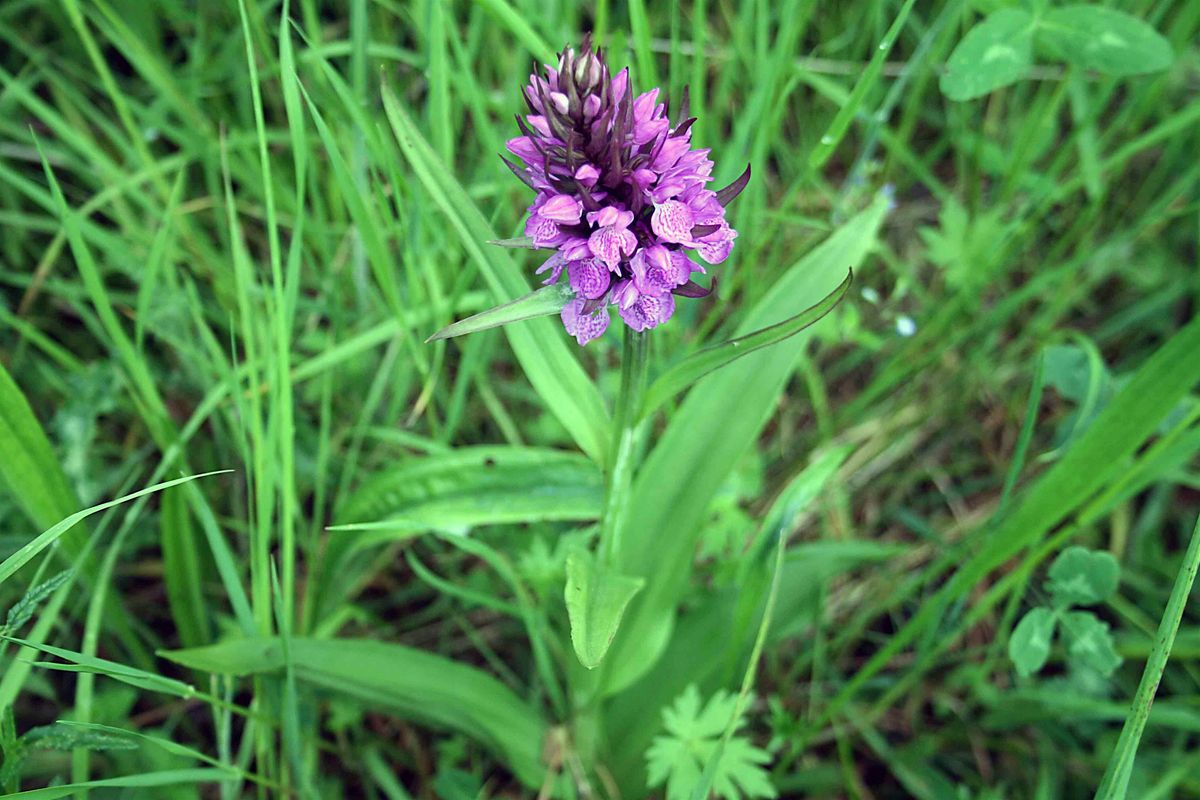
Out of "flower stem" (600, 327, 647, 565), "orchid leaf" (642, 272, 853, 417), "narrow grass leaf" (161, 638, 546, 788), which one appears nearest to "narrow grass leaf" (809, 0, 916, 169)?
"orchid leaf" (642, 272, 853, 417)

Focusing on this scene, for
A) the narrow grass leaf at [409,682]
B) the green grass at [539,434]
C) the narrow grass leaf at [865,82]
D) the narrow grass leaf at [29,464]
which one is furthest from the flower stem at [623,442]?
the narrow grass leaf at [29,464]

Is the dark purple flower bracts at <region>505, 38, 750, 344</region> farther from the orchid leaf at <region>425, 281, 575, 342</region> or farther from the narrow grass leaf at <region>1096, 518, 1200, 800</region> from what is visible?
the narrow grass leaf at <region>1096, 518, 1200, 800</region>

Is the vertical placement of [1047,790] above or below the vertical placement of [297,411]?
below

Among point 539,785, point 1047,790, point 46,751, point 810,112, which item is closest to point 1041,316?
point 810,112

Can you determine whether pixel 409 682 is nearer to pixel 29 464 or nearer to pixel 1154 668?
pixel 29 464

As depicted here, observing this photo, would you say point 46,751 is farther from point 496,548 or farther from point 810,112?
point 810,112

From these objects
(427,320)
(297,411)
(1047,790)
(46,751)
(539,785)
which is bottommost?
(1047,790)
